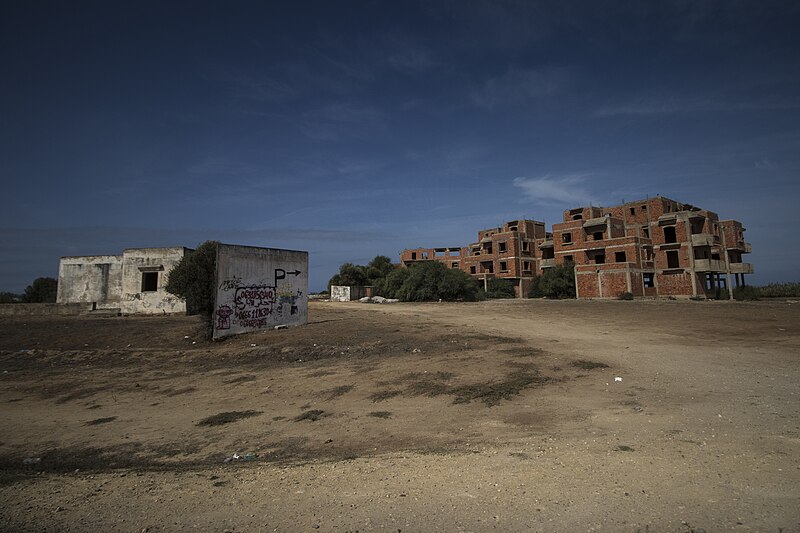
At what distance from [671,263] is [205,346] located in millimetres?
51912

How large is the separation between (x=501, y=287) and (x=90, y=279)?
1906 inches

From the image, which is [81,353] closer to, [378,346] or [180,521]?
[378,346]

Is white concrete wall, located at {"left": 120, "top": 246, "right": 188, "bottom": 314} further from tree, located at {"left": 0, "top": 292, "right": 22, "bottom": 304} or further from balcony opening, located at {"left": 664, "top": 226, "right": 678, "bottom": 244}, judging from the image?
balcony opening, located at {"left": 664, "top": 226, "right": 678, "bottom": 244}

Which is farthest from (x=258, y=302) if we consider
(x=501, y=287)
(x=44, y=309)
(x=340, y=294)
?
(x=501, y=287)

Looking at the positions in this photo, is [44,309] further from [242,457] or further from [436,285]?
[436,285]

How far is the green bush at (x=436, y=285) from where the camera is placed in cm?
4825

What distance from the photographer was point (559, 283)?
52.1m

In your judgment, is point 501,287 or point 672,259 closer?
point 672,259

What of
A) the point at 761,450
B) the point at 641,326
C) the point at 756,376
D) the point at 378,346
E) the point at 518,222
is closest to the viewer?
the point at 761,450

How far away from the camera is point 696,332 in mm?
14938

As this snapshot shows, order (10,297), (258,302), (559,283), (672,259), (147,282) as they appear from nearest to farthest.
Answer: (258,302) → (147,282) → (10,297) → (672,259) → (559,283)

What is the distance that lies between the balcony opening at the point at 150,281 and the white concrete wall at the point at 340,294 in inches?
1121

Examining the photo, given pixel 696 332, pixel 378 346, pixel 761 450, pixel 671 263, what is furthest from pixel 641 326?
pixel 671 263

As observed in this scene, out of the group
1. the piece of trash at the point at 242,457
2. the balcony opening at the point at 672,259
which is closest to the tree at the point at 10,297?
the piece of trash at the point at 242,457
